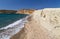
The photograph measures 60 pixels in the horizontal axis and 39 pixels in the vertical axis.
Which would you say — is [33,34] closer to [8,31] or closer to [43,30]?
[43,30]

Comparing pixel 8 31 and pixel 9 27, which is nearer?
pixel 8 31

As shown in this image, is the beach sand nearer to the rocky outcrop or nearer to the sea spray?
the rocky outcrop

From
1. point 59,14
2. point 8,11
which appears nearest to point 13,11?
point 8,11

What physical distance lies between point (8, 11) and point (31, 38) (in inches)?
6434

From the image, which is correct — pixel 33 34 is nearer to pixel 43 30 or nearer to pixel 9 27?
pixel 43 30

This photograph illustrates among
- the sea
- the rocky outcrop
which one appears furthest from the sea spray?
the rocky outcrop

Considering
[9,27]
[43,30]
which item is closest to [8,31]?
[9,27]

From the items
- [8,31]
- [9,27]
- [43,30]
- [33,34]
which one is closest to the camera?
[33,34]

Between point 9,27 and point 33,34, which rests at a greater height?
point 33,34

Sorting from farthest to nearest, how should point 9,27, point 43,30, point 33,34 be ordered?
point 9,27
point 43,30
point 33,34

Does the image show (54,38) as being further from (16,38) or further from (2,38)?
(2,38)

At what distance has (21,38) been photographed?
9.34 meters

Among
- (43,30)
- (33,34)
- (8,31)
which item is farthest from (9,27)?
(33,34)

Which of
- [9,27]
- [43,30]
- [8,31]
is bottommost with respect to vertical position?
[9,27]
